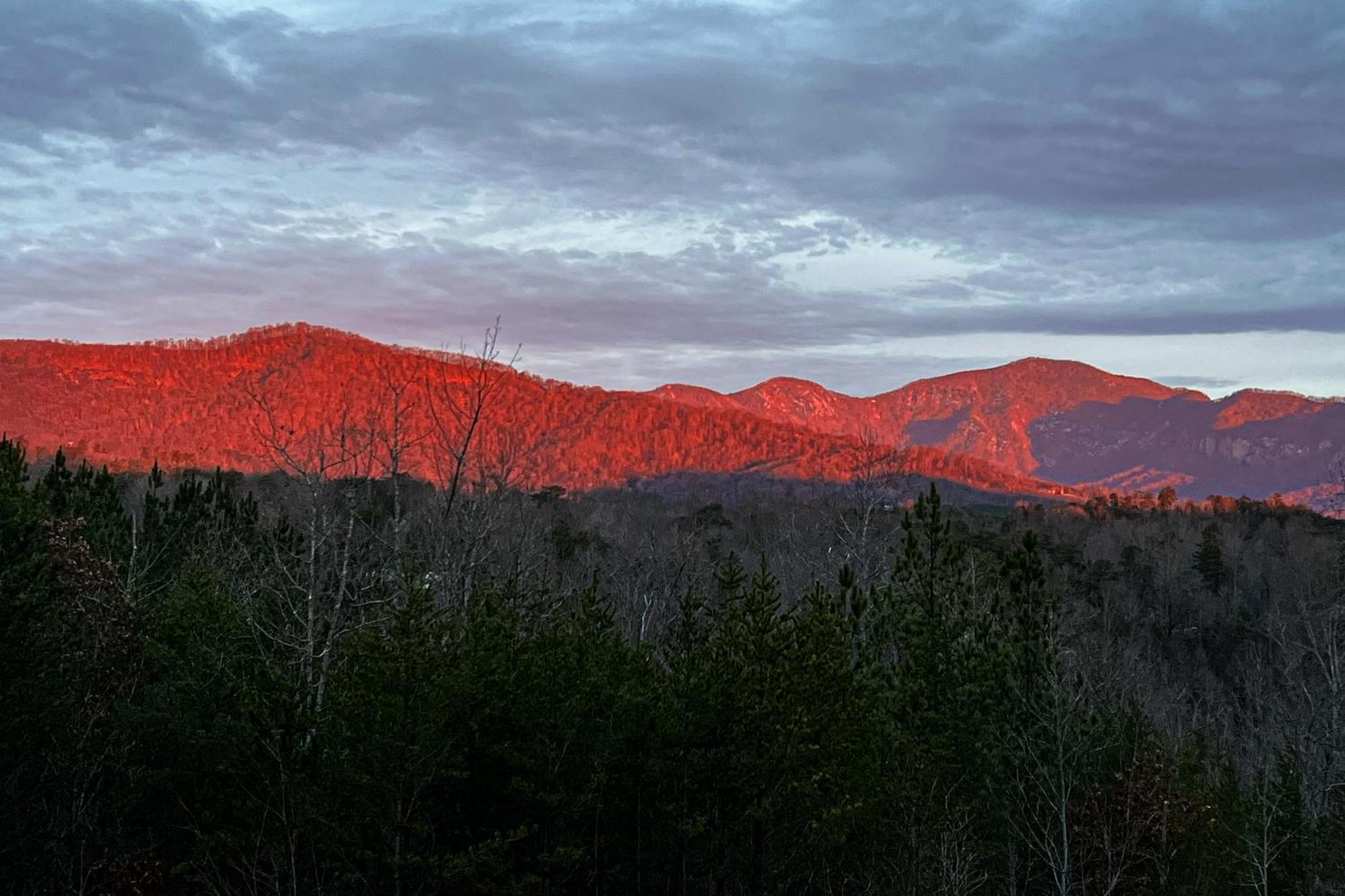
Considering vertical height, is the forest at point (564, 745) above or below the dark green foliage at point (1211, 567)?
above

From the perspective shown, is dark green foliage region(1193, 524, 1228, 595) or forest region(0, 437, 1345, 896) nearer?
forest region(0, 437, 1345, 896)

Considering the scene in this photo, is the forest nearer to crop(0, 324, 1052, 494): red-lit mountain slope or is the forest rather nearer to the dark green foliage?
the dark green foliage

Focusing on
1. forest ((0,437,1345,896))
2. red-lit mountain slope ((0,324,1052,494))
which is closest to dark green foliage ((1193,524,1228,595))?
forest ((0,437,1345,896))

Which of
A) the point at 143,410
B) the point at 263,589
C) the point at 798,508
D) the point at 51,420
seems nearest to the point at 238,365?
the point at 143,410

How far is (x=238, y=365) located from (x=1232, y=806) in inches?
7562

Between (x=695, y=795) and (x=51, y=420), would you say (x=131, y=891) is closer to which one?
(x=695, y=795)

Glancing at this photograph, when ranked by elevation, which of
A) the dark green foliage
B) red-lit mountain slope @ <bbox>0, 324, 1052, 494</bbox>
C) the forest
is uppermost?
red-lit mountain slope @ <bbox>0, 324, 1052, 494</bbox>

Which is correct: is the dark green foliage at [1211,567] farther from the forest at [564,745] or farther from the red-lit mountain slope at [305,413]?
the red-lit mountain slope at [305,413]

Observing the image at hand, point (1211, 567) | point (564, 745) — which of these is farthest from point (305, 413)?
point (564, 745)

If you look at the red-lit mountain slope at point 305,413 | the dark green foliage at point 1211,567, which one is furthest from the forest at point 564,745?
the red-lit mountain slope at point 305,413

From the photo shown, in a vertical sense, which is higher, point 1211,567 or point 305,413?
point 305,413

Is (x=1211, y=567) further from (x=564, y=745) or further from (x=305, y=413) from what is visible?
(x=305, y=413)

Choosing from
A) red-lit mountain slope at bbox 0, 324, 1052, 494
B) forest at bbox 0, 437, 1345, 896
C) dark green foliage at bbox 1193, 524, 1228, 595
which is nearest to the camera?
forest at bbox 0, 437, 1345, 896

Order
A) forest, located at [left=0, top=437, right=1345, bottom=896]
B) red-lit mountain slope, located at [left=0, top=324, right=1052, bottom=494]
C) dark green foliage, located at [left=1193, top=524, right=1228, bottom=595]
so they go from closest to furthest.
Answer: forest, located at [left=0, top=437, right=1345, bottom=896], dark green foliage, located at [left=1193, top=524, right=1228, bottom=595], red-lit mountain slope, located at [left=0, top=324, right=1052, bottom=494]
